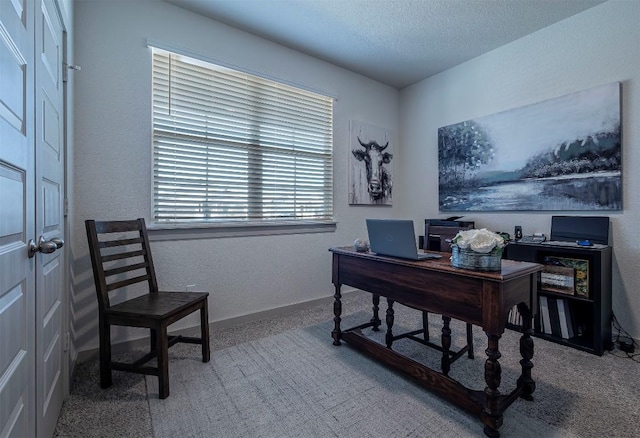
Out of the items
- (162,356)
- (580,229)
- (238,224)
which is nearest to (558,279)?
(580,229)

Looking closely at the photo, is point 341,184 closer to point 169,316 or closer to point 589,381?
point 169,316

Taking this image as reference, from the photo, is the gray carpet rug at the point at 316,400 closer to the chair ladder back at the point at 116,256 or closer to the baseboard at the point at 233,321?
the baseboard at the point at 233,321

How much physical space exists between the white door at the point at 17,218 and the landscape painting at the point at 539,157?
3.59 m

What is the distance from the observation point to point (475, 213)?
3359 millimetres

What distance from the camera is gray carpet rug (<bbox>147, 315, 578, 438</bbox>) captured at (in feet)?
4.78

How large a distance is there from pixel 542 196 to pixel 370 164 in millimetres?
1861

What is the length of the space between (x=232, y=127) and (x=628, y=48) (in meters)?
3.34

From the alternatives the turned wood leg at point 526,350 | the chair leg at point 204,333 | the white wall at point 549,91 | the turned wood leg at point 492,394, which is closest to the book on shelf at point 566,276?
the white wall at point 549,91

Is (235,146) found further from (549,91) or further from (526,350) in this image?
(549,91)

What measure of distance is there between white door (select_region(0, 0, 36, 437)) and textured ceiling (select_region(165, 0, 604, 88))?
1913 mm

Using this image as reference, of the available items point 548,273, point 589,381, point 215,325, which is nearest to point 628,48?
point 548,273

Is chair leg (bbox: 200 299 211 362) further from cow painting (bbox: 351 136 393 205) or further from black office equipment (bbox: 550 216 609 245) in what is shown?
black office equipment (bbox: 550 216 609 245)

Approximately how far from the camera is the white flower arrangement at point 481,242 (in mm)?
1454

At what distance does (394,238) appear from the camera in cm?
184
